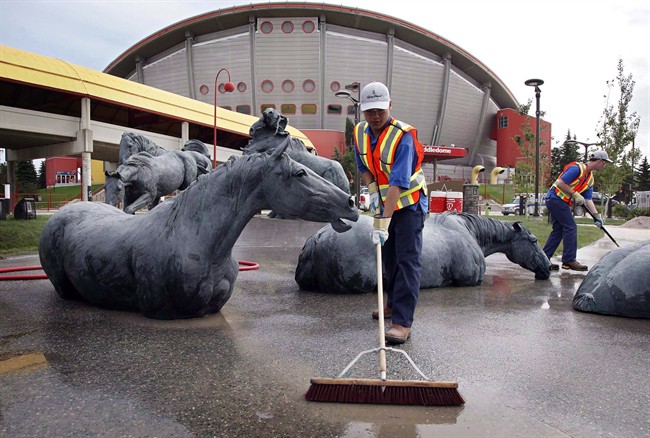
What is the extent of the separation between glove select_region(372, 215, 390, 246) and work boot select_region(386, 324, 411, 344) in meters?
0.66

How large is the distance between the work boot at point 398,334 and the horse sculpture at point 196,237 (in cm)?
86

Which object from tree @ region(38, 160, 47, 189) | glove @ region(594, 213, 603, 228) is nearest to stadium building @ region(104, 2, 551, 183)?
tree @ region(38, 160, 47, 189)

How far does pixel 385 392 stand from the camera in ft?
8.50

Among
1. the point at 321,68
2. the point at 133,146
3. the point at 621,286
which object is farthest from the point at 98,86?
the point at 321,68

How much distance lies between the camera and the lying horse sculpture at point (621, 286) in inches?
181

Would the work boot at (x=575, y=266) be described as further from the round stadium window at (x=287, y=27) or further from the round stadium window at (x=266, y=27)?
the round stadium window at (x=266, y=27)

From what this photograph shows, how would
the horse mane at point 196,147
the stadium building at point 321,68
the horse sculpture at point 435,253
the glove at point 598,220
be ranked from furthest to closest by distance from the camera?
the stadium building at point 321,68
the horse mane at point 196,147
the glove at point 598,220
the horse sculpture at point 435,253

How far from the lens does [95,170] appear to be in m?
58.0

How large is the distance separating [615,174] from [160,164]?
79.8ft

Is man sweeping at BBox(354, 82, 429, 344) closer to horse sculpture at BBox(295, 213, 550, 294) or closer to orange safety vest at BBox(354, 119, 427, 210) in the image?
orange safety vest at BBox(354, 119, 427, 210)

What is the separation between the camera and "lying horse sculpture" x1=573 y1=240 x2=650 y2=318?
4.59 meters

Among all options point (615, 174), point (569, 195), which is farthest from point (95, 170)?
point (569, 195)

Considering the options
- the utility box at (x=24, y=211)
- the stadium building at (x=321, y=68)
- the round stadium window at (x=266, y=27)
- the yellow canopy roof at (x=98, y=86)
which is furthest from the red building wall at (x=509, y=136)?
the utility box at (x=24, y=211)

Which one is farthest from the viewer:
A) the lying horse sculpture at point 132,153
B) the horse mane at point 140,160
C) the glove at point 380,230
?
the horse mane at point 140,160
